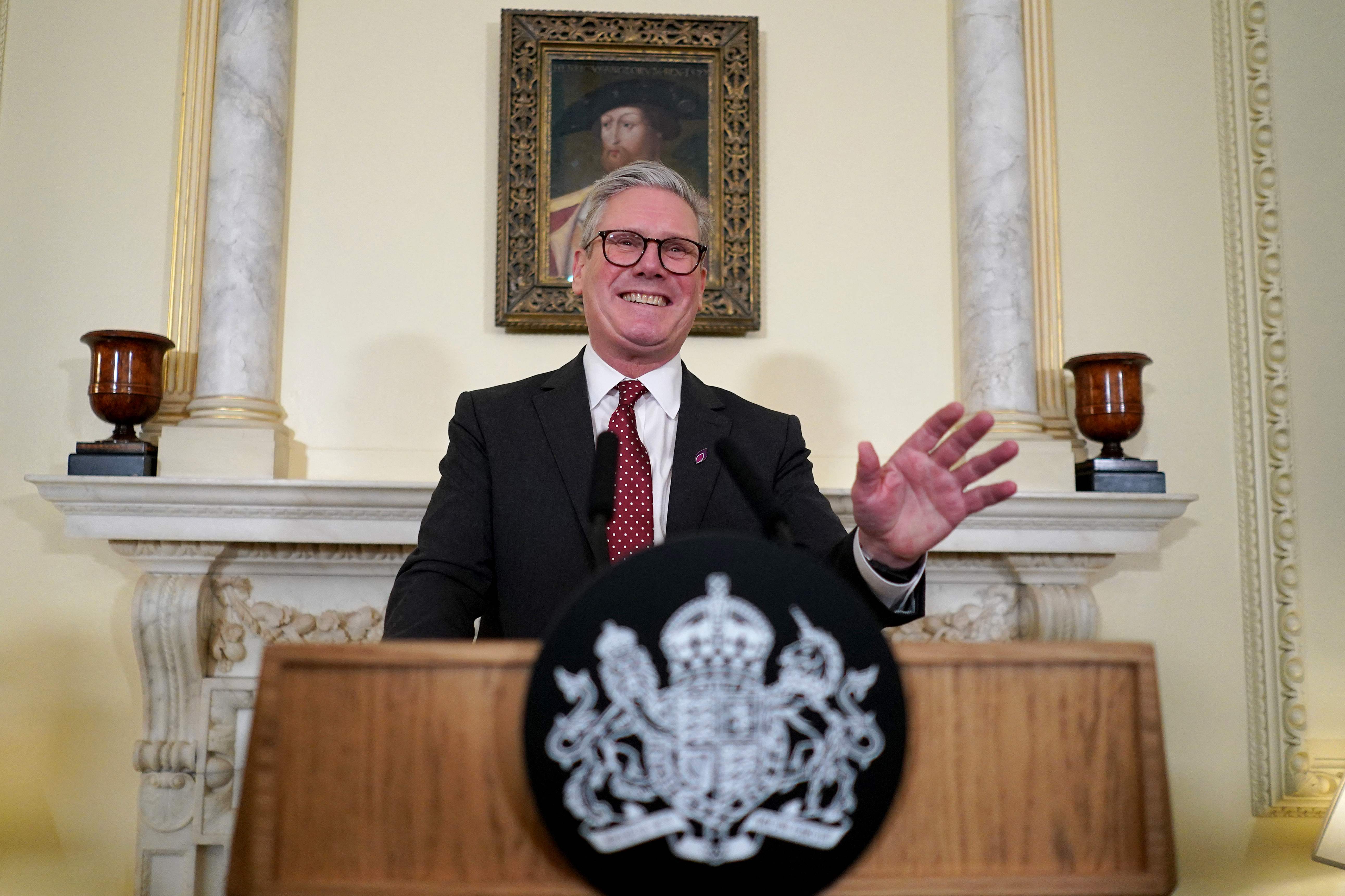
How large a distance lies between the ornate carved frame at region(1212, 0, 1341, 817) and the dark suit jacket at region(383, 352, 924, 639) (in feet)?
6.07

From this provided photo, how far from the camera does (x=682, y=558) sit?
646 mm

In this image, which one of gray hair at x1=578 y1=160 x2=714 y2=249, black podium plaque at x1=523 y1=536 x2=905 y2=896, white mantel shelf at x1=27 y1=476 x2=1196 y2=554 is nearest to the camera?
black podium plaque at x1=523 y1=536 x2=905 y2=896

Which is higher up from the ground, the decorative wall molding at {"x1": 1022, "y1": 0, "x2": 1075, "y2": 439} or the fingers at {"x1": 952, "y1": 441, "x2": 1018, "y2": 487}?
the decorative wall molding at {"x1": 1022, "y1": 0, "x2": 1075, "y2": 439}

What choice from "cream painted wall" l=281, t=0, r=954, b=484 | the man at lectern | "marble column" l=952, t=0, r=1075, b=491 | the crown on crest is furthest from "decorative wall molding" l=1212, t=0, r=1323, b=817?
the crown on crest

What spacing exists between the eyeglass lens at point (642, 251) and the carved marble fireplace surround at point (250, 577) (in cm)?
97

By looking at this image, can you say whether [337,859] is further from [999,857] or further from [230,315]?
[230,315]

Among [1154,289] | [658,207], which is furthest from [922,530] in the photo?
[1154,289]

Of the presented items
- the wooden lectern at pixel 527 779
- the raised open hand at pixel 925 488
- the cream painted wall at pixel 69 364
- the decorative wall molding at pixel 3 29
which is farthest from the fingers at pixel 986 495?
the decorative wall molding at pixel 3 29

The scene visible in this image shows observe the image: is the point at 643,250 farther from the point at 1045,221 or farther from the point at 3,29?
the point at 3,29

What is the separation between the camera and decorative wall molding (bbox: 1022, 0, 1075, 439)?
2908 millimetres

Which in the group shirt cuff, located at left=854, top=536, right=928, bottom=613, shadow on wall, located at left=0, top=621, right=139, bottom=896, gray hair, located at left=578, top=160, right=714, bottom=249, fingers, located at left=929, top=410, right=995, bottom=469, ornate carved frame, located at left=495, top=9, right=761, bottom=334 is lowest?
shadow on wall, located at left=0, top=621, right=139, bottom=896

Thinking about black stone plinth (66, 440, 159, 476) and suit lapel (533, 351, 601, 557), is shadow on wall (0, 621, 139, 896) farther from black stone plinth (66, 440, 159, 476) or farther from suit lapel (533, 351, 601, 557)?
suit lapel (533, 351, 601, 557)

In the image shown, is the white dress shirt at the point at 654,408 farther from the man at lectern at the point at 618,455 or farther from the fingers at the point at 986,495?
the fingers at the point at 986,495

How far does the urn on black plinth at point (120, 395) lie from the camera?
8.13 ft
